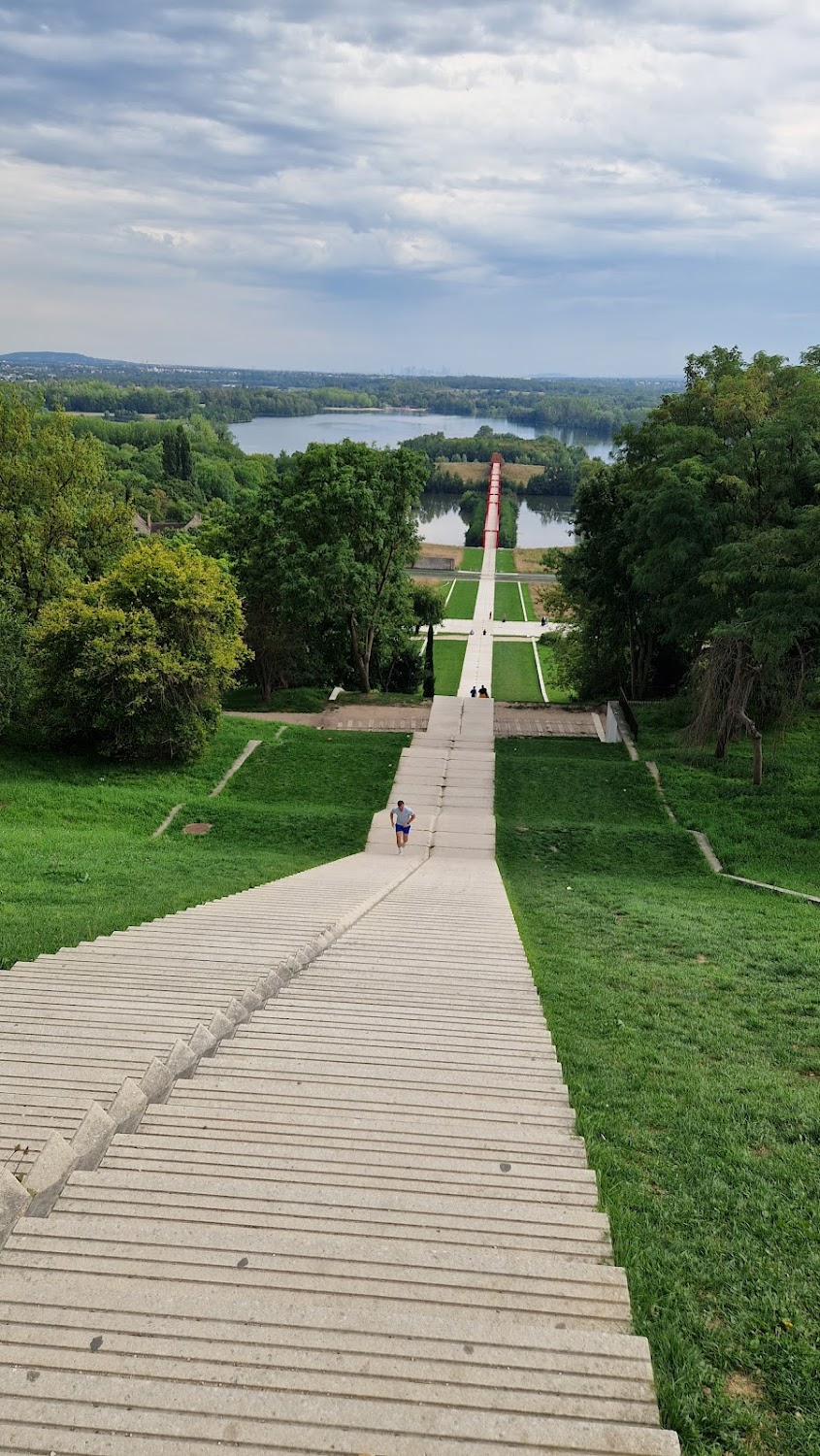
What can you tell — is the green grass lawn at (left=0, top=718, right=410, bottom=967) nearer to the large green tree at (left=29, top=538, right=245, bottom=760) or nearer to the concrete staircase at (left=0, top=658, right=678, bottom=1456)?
the large green tree at (left=29, top=538, right=245, bottom=760)

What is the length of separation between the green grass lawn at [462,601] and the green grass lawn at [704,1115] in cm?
4428

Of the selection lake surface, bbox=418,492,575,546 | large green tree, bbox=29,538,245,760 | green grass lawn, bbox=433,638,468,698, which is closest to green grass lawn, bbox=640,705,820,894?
large green tree, bbox=29,538,245,760

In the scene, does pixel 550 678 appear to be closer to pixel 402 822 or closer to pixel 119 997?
pixel 402 822

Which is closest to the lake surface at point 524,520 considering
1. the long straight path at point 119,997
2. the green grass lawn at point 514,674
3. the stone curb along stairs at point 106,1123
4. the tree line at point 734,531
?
the green grass lawn at point 514,674

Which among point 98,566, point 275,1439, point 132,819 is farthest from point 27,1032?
point 98,566

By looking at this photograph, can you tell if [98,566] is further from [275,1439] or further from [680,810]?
[275,1439]

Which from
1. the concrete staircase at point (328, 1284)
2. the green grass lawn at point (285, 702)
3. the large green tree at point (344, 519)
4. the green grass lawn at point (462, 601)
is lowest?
the green grass lawn at point (462, 601)

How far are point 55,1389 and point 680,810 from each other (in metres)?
17.1

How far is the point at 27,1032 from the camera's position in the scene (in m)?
6.69

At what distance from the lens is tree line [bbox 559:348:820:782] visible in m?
17.2

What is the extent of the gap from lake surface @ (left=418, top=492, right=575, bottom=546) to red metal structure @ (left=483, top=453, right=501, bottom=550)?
381cm

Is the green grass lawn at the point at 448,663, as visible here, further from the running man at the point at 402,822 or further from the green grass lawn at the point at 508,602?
the running man at the point at 402,822

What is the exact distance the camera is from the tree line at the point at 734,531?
1723 centimetres

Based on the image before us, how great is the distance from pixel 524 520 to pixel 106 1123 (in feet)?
420
